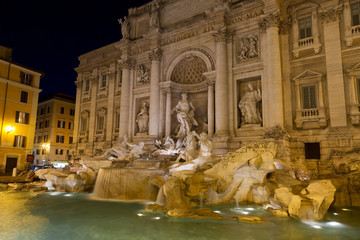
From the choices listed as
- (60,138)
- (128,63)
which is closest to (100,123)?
(128,63)

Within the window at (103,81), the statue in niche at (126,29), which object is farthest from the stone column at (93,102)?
the statue in niche at (126,29)

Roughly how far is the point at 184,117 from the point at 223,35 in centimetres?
645

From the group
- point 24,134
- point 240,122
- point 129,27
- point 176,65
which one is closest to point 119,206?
point 240,122

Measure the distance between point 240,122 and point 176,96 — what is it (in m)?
6.49

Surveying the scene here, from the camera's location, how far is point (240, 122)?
1767 cm

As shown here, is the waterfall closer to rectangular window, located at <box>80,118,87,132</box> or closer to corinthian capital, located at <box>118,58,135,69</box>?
corinthian capital, located at <box>118,58,135,69</box>

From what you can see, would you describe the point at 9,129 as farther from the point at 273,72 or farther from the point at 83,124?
the point at 273,72

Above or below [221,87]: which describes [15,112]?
below

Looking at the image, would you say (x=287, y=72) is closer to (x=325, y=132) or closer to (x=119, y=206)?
(x=325, y=132)

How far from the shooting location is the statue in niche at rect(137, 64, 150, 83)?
22788 millimetres

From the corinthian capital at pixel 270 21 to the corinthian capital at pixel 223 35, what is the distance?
2344 mm

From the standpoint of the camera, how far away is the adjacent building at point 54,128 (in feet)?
127

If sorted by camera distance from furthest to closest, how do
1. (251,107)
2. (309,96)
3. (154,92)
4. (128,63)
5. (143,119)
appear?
(128,63) < (143,119) < (154,92) < (251,107) < (309,96)

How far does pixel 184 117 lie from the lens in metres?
19.4
